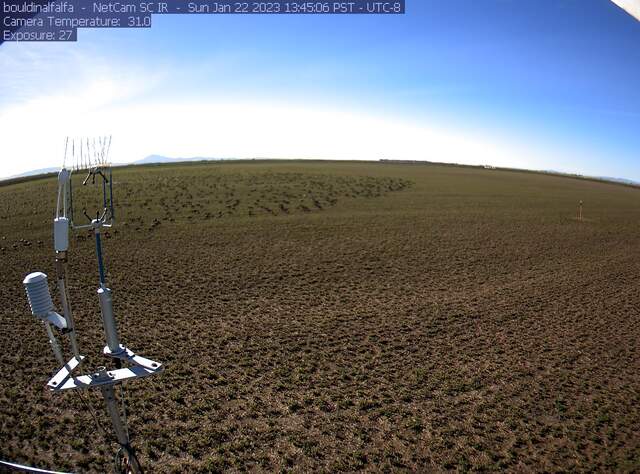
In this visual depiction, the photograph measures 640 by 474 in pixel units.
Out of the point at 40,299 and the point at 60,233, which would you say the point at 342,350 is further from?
the point at 60,233

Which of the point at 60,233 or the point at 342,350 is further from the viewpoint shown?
the point at 342,350

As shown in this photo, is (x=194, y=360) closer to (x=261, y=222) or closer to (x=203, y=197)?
(x=261, y=222)

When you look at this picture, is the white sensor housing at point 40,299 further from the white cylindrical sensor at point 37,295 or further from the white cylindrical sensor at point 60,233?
the white cylindrical sensor at point 60,233

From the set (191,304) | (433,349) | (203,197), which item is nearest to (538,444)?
(433,349)

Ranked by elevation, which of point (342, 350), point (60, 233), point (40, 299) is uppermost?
point (60, 233)

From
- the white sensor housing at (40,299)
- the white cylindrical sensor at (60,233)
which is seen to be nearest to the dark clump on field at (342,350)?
the white sensor housing at (40,299)

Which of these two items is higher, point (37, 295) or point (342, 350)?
point (37, 295)

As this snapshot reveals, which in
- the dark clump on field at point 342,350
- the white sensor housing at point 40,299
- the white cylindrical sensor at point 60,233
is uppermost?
the white cylindrical sensor at point 60,233

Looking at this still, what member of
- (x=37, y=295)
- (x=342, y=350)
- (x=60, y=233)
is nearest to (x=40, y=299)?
(x=37, y=295)

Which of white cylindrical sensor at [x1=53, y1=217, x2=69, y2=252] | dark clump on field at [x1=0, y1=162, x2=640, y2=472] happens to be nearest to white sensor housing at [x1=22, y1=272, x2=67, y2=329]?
white cylindrical sensor at [x1=53, y1=217, x2=69, y2=252]
